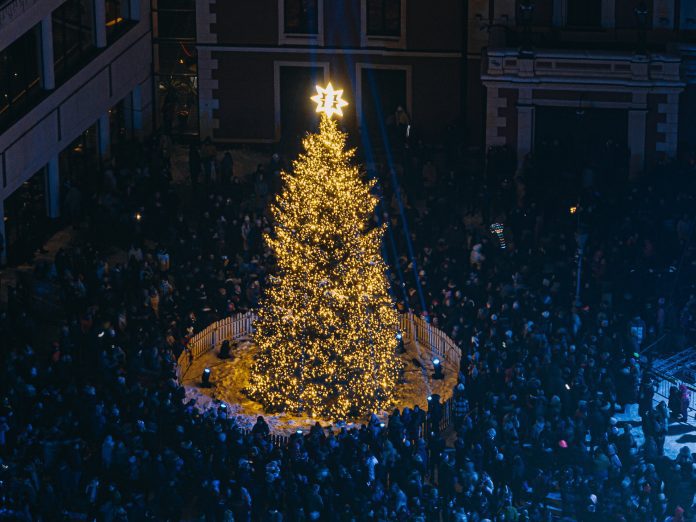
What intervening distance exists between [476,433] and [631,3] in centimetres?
1803

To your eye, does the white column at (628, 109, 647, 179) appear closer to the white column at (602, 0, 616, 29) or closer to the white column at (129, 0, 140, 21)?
the white column at (602, 0, 616, 29)

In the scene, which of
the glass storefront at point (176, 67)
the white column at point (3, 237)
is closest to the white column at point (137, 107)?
the glass storefront at point (176, 67)

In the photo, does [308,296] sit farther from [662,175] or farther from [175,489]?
[662,175]

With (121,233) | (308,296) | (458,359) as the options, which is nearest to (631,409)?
(458,359)

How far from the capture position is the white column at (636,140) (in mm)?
52531

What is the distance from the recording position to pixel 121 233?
160ft

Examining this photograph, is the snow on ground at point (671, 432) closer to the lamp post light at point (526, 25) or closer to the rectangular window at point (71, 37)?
the lamp post light at point (526, 25)

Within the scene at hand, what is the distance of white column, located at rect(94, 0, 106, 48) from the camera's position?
52.5m

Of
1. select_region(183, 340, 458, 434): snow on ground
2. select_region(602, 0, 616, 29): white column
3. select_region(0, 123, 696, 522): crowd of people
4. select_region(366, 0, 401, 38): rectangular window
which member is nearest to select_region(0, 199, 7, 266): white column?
select_region(0, 123, 696, 522): crowd of people

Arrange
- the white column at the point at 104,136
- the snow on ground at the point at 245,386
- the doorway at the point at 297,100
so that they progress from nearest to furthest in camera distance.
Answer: the snow on ground at the point at 245,386
the white column at the point at 104,136
the doorway at the point at 297,100

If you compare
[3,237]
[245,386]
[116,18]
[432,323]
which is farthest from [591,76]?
[3,237]

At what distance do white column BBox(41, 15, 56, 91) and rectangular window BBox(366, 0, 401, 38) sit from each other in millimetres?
9674

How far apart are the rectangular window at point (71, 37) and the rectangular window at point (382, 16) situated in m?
8.06

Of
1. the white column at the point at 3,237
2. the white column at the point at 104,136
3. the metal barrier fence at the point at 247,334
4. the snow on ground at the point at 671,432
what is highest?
the white column at the point at 104,136
